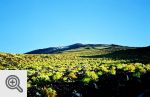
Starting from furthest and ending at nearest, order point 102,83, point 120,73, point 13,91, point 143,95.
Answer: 1. point 120,73
2. point 102,83
3. point 143,95
4. point 13,91

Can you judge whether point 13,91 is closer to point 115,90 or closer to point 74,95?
point 74,95

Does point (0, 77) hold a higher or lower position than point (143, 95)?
higher

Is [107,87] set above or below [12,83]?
below

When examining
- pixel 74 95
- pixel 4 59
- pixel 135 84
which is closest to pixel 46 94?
pixel 74 95

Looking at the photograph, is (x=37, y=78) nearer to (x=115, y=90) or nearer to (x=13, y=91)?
(x=115, y=90)

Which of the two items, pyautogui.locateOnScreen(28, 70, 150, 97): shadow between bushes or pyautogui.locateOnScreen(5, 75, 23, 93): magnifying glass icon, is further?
pyautogui.locateOnScreen(28, 70, 150, 97): shadow between bushes

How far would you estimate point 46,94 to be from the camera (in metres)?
21.4

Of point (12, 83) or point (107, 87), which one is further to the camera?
point (107, 87)

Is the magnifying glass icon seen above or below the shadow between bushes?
above

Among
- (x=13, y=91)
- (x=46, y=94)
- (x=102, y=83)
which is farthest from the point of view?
(x=102, y=83)

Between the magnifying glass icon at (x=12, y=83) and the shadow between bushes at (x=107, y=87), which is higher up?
the magnifying glass icon at (x=12, y=83)

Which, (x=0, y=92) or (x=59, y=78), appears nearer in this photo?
(x=0, y=92)

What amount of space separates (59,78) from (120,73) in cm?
436

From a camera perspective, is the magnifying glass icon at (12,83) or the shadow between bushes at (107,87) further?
the shadow between bushes at (107,87)
